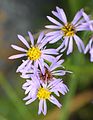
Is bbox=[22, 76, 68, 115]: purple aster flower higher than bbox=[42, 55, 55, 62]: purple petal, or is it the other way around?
bbox=[42, 55, 55, 62]: purple petal

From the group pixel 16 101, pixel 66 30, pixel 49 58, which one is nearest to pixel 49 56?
pixel 49 58

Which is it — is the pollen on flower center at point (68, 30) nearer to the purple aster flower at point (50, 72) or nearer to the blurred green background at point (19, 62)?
the purple aster flower at point (50, 72)

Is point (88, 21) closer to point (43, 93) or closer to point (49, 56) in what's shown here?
point (49, 56)

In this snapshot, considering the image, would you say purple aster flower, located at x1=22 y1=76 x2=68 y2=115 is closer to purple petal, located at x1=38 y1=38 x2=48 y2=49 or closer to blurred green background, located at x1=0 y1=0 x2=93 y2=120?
purple petal, located at x1=38 y1=38 x2=48 y2=49

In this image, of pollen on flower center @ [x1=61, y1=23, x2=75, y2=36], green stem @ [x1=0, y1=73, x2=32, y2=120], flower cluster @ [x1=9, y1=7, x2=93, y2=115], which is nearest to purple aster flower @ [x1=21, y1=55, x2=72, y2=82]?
flower cluster @ [x1=9, y1=7, x2=93, y2=115]

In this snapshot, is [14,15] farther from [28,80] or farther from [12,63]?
[28,80]

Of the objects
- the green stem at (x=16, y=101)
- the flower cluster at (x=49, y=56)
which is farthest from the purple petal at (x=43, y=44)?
the green stem at (x=16, y=101)

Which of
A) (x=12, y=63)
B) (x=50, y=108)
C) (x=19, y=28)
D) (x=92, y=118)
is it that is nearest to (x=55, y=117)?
(x=50, y=108)
